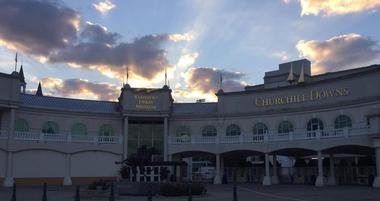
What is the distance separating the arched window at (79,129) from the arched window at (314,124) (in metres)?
23.2

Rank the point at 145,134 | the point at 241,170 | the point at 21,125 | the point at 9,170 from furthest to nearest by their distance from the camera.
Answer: the point at 241,170 < the point at 145,134 < the point at 21,125 < the point at 9,170

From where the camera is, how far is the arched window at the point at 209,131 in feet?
169

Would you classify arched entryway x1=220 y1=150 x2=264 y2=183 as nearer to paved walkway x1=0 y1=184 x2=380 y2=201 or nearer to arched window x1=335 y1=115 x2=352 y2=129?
arched window x1=335 y1=115 x2=352 y2=129

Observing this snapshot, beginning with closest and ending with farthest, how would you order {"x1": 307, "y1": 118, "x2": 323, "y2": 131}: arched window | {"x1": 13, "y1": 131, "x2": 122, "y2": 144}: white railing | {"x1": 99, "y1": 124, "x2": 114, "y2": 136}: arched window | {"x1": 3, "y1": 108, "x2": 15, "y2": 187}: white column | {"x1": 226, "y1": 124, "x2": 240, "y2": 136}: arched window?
{"x1": 3, "y1": 108, "x2": 15, "y2": 187}: white column → {"x1": 13, "y1": 131, "x2": 122, "y2": 144}: white railing → {"x1": 307, "y1": 118, "x2": 323, "y2": 131}: arched window → {"x1": 226, "y1": 124, "x2": 240, "y2": 136}: arched window → {"x1": 99, "y1": 124, "x2": 114, "y2": 136}: arched window

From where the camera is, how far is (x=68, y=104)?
167 ft

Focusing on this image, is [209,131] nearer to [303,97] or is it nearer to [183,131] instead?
[183,131]

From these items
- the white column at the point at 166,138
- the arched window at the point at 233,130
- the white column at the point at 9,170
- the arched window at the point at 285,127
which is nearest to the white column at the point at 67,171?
the white column at the point at 9,170

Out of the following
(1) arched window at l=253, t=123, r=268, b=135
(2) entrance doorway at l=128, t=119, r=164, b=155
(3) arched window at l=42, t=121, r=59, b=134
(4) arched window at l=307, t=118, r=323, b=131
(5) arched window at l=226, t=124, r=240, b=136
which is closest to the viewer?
(4) arched window at l=307, t=118, r=323, b=131

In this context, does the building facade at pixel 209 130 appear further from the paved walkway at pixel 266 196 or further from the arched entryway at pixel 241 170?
the paved walkway at pixel 266 196

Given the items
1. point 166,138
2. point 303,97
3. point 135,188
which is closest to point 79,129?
point 166,138

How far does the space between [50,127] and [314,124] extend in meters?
26.5

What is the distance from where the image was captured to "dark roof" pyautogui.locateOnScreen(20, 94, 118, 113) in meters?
48.0

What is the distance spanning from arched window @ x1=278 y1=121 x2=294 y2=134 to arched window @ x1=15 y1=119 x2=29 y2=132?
25392 mm

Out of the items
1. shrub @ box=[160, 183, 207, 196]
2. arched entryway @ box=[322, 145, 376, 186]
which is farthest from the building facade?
shrub @ box=[160, 183, 207, 196]
